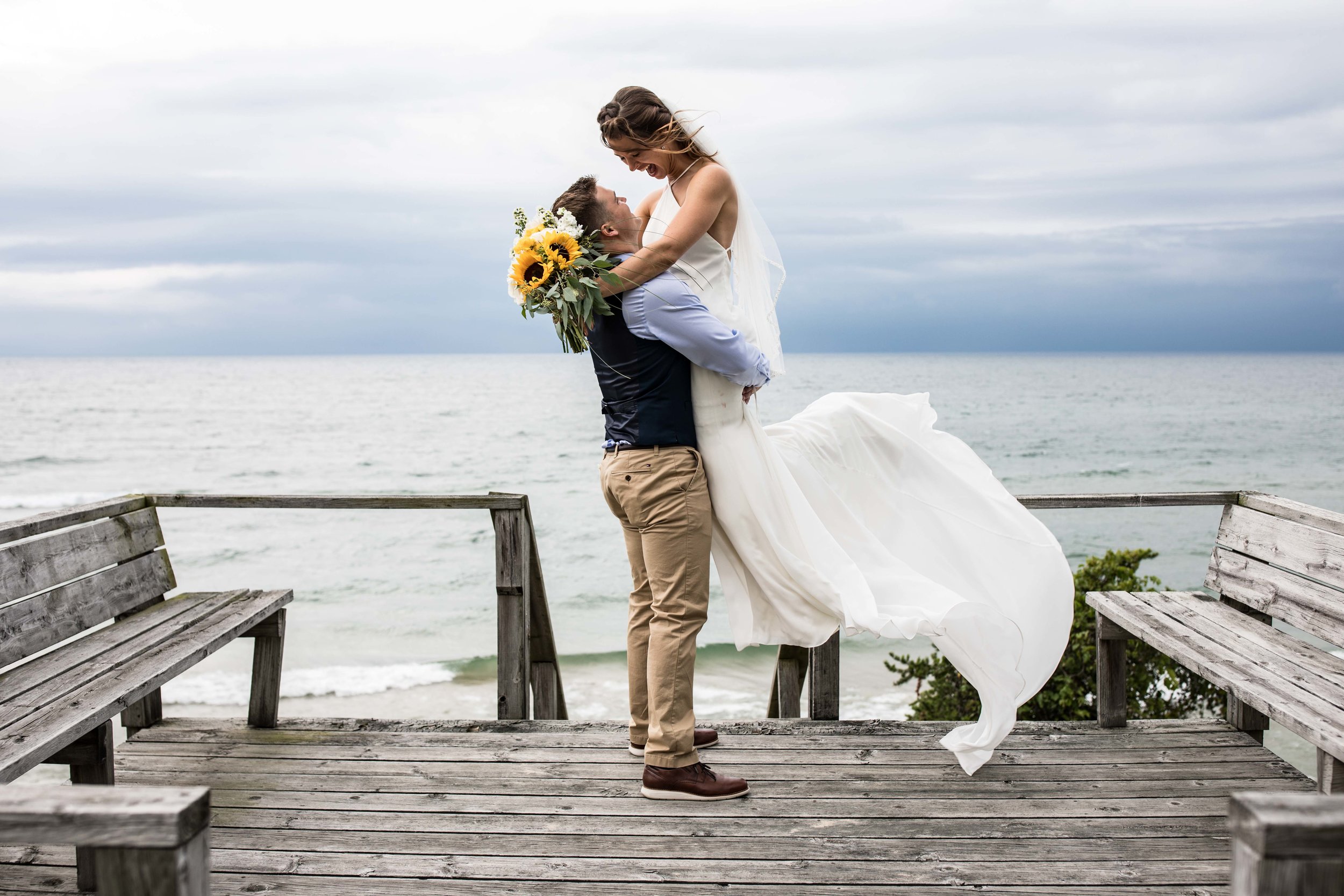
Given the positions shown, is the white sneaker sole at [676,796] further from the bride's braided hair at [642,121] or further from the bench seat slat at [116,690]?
the bride's braided hair at [642,121]

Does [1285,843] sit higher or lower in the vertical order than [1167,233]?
lower

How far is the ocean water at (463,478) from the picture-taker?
35.1 feet

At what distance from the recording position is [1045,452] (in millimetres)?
30219

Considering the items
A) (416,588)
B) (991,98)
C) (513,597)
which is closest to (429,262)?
(991,98)

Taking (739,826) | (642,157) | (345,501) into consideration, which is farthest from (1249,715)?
(345,501)

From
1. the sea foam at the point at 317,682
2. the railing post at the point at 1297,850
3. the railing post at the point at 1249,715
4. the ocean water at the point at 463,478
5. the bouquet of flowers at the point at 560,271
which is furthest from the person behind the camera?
the ocean water at the point at 463,478

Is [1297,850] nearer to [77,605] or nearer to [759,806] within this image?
[759,806]

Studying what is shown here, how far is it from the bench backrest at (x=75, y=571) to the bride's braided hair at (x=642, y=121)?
2284mm

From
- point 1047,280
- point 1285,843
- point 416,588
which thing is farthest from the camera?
point 1047,280

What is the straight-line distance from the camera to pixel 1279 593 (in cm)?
336

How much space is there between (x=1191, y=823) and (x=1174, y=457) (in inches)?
1211

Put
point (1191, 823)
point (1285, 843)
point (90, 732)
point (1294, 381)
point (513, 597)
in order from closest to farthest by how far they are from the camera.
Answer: point (1285, 843) → point (90, 732) → point (1191, 823) → point (513, 597) → point (1294, 381)

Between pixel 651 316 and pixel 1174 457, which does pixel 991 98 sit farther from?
pixel 651 316

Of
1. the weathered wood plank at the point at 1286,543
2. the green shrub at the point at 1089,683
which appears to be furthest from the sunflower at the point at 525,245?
the green shrub at the point at 1089,683
